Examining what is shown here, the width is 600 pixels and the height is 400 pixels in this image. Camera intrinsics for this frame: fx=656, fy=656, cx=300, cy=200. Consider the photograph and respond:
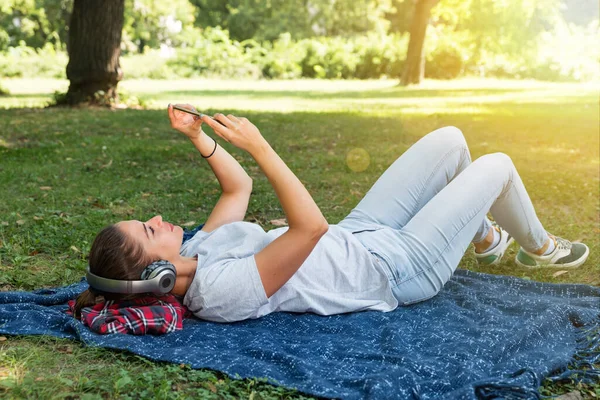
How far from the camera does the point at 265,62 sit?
2984cm

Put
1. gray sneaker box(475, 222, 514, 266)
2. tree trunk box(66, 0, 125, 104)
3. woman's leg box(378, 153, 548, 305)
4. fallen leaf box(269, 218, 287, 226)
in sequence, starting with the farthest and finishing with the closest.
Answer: tree trunk box(66, 0, 125, 104) → fallen leaf box(269, 218, 287, 226) → gray sneaker box(475, 222, 514, 266) → woman's leg box(378, 153, 548, 305)

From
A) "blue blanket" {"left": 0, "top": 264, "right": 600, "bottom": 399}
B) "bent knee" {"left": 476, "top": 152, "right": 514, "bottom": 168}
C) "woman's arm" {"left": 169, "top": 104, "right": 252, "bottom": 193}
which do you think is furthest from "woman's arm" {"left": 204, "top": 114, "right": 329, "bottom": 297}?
"bent knee" {"left": 476, "top": 152, "right": 514, "bottom": 168}

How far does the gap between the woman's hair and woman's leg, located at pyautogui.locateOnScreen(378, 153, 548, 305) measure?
1180 millimetres

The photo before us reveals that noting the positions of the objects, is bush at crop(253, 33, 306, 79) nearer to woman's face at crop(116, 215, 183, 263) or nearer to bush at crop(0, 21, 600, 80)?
bush at crop(0, 21, 600, 80)

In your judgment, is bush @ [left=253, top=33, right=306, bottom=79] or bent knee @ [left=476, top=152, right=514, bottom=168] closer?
bent knee @ [left=476, top=152, right=514, bottom=168]

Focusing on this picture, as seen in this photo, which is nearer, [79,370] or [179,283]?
[79,370]

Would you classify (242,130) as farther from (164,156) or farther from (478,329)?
(164,156)

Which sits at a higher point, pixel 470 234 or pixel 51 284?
pixel 470 234

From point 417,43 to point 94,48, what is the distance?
1464 centimetres

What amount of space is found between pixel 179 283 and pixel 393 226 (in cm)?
129

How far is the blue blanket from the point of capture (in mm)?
2600

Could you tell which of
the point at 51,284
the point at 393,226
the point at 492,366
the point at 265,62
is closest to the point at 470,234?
the point at 393,226

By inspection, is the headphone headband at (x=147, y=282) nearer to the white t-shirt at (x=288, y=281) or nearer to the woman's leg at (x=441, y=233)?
the white t-shirt at (x=288, y=281)

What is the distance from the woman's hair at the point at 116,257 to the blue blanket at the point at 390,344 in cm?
30
